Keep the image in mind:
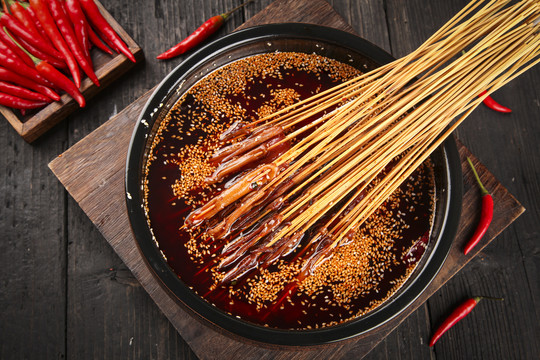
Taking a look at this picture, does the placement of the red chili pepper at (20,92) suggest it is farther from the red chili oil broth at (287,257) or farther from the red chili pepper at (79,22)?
the red chili oil broth at (287,257)

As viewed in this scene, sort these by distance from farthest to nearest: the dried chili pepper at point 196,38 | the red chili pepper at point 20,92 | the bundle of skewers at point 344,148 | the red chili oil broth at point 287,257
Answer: the dried chili pepper at point 196,38 < the red chili pepper at point 20,92 < the red chili oil broth at point 287,257 < the bundle of skewers at point 344,148

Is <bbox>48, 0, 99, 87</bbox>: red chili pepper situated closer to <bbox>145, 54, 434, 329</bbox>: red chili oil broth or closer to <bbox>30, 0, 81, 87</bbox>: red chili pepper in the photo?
<bbox>30, 0, 81, 87</bbox>: red chili pepper

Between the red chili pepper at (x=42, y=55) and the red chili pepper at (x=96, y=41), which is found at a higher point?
the red chili pepper at (x=42, y=55)

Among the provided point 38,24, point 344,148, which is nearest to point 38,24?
point 38,24

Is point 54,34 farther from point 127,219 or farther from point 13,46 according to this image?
point 127,219

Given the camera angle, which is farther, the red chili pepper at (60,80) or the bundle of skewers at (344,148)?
the red chili pepper at (60,80)

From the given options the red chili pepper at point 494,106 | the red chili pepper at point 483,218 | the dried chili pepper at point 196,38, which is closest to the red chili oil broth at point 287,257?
the red chili pepper at point 483,218
